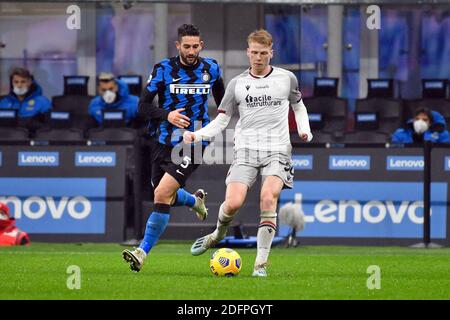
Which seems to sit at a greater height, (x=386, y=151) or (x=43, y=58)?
(x=43, y=58)

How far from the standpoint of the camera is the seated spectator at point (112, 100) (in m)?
20.8

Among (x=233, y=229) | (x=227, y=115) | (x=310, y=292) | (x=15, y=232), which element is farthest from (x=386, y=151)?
(x=310, y=292)

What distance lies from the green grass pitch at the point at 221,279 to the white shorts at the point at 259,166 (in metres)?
0.94

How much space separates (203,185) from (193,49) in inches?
242

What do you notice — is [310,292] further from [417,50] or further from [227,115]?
[417,50]

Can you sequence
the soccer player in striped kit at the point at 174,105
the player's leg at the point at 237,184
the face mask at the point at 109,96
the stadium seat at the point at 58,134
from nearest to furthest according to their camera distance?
the player's leg at the point at 237,184, the soccer player in striped kit at the point at 174,105, the stadium seat at the point at 58,134, the face mask at the point at 109,96

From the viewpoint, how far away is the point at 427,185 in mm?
18953

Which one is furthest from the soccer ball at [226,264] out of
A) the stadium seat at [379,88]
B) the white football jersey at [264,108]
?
the stadium seat at [379,88]

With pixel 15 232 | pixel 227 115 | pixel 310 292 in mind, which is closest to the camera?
pixel 310 292

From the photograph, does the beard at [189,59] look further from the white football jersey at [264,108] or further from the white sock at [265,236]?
the white sock at [265,236]

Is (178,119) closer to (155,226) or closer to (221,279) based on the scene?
(155,226)

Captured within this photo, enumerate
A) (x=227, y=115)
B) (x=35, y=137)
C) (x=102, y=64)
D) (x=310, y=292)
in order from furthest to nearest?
(x=102, y=64) → (x=35, y=137) → (x=227, y=115) → (x=310, y=292)

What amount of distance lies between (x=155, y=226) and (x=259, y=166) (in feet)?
4.26

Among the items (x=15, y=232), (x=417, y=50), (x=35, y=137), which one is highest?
(x=417, y=50)
